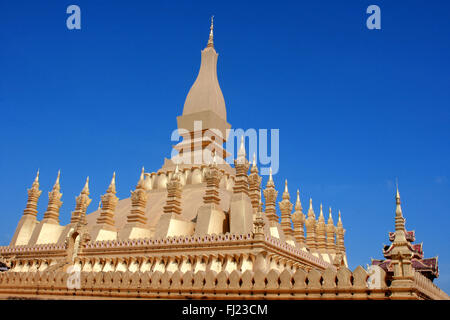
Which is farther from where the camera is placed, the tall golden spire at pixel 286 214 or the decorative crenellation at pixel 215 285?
the tall golden spire at pixel 286 214

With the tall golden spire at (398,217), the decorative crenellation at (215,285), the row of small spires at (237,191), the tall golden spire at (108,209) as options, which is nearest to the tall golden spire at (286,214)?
→ the row of small spires at (237,191)

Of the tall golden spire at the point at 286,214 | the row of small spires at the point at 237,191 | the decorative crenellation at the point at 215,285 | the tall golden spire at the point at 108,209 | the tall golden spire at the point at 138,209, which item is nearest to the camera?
the decorative crenellation at the point at 215,285

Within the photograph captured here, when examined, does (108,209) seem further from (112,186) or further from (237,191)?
(237,191)

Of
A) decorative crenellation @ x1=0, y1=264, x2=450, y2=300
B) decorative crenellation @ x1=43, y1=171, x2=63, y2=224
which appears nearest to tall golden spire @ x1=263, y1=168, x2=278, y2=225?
decorative crenellation @ x1=0, y1=264, x2=450, y2=300

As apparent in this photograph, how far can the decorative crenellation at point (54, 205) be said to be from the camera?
109 feet

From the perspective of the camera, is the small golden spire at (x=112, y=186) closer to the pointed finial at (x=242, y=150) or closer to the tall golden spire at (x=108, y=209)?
the tall golden spire at (x=108, y=209)

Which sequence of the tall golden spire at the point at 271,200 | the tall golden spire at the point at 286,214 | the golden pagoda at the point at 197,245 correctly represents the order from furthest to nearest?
the tall golden spire at the point at 286,214 < the tall golden spire at the point at 271,200 < the golden pagoda at the point at 197,245

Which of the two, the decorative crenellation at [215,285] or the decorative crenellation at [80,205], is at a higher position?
the decorative crenellation at [80,205]

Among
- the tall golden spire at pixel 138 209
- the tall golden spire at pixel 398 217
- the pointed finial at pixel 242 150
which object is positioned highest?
the pointed finial at pixel 242 150

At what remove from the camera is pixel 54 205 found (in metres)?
33.9

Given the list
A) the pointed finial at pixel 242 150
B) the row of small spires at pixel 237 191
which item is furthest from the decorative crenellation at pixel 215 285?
the pointed finial at pixel 242 150

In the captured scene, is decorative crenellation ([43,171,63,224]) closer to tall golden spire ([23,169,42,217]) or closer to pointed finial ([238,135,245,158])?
tall golden spire ([23,169,42,217])

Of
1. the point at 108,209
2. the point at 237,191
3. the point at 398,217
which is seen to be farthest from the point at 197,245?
the point at 398,217
